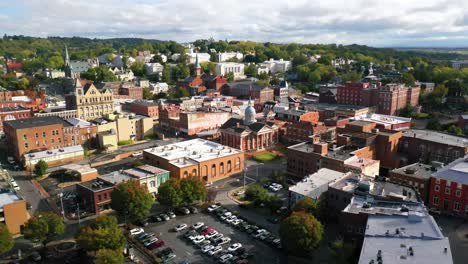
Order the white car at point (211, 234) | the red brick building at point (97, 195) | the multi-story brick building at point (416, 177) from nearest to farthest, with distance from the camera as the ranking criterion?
1. the white car at point (211, 234)
2. the red brick building at point (97, 195)
3. the multi-story brick building at point (416, 177)

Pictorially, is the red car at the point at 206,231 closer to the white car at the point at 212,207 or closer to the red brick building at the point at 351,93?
the white car at the point at 212,207

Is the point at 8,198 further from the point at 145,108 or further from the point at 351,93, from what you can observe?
the point at 351,93

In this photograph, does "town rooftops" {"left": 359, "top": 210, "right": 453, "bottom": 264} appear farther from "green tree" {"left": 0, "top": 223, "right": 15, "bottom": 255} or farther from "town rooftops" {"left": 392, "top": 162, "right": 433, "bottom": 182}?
"green tree" {"left": 0, "top": 223, "right": 15, "bottom": 255}

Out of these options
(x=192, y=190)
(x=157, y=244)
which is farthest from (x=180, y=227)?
(x=192, y=190)

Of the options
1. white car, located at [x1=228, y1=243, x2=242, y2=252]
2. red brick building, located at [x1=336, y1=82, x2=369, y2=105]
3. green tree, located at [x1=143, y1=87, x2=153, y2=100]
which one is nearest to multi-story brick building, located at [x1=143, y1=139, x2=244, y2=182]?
white car, located at [x1=228, y1=243, x2=242, y2=252]

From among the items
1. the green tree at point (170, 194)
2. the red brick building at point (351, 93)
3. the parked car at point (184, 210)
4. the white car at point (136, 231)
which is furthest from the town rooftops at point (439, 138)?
the white car at point (136, 231)

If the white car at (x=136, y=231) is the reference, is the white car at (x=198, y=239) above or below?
below
